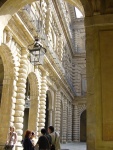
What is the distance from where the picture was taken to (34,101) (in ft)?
44.0

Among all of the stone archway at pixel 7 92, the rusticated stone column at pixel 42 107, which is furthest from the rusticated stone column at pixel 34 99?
the stone archway at pixel 7 92

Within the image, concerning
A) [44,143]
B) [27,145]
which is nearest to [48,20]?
[27,145]

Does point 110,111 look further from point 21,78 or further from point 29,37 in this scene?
point 29,37

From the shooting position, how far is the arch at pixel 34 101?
13.1 metres

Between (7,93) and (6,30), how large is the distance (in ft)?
8.84

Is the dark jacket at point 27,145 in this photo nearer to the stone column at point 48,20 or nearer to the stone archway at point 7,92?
the stone archway at point 7,92

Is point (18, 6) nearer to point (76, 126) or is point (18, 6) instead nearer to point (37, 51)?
point (37, 51)

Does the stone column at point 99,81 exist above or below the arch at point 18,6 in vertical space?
below

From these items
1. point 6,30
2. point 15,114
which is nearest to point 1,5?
point 6,30

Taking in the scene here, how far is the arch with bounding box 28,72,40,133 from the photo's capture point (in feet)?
43.0

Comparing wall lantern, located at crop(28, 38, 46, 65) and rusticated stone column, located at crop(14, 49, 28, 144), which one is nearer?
wall lantern, located at crop(28, 38, 46, 65)

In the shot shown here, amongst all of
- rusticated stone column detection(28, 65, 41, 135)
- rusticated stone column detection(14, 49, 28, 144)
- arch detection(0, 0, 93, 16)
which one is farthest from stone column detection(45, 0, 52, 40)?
arch detection(0, 0, 93, 16)

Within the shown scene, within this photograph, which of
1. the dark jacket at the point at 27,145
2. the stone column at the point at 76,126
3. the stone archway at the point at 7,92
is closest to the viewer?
the dark jacket at the point at 27,145

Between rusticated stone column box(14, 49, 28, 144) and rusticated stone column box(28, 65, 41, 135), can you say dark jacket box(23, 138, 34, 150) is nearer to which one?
rusticated stone column box(14, 49, 28, 144)
